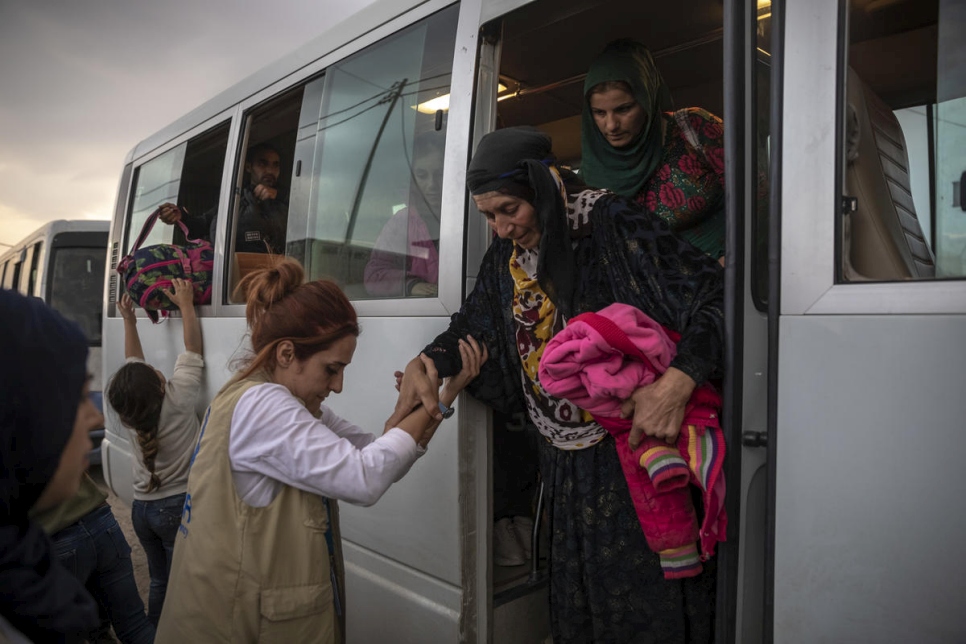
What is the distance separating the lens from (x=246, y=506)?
171cm

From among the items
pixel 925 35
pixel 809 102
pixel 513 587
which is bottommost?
pixel 513 587

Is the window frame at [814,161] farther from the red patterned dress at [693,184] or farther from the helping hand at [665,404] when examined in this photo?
the red patterned dress at [693,184]

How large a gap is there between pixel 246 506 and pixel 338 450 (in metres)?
0.26

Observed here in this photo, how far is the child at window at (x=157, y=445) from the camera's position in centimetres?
→ 310

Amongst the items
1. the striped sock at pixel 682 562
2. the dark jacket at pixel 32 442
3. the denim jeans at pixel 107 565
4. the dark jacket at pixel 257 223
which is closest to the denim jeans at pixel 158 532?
the denim jeans at pixel 107 565

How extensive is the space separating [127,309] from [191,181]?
88 cm

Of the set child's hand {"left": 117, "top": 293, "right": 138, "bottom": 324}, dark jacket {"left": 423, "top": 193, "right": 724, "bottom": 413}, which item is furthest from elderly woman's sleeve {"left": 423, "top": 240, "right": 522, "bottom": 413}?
child's hand {"left": 117, "top": 293, "right": 138, "bottom": 324}

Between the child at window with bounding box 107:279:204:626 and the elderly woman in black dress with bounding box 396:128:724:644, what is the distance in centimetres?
169

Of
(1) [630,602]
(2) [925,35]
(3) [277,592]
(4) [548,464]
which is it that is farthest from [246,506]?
(2) [925,35]

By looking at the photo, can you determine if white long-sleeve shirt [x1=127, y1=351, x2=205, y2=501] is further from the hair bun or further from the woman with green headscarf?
the woman with green headscarf

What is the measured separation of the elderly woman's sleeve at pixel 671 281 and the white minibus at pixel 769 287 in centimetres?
10

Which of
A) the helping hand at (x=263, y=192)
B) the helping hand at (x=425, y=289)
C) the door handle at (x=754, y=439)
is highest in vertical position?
the helping hand at (x=263, y=192)

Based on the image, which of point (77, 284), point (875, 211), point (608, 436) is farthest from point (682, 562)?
point (77, 284)

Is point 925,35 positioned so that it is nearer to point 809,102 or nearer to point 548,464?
point 809,102
